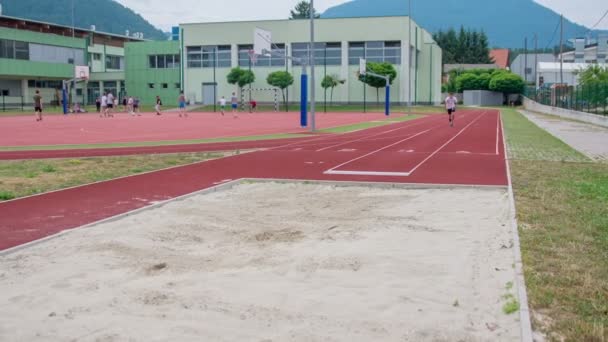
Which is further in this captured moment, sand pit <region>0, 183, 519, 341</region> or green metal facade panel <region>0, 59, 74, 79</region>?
green metal facade panel <region>0, 59, 74, 79</region>

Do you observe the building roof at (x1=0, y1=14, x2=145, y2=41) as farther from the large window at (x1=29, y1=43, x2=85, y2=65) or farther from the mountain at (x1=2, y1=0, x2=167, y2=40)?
the mountain at (x1=2, y1=0, x2=167, y2=40)

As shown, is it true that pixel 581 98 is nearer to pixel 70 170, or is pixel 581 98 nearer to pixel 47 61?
pixel 70 170

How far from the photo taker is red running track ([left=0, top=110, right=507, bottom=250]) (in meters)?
9.02

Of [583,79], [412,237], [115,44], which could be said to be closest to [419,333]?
[412,237]

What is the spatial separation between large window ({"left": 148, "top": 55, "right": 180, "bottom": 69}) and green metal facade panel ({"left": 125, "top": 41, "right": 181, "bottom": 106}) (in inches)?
17.8

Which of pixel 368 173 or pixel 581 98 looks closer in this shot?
pixel 368 173

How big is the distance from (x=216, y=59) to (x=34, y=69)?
66.5 ft

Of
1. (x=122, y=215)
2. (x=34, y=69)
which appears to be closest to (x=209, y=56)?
(x=34, y=69)

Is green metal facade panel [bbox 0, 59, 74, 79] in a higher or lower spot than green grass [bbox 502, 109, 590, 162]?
higher

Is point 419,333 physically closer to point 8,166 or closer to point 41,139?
point 8,166

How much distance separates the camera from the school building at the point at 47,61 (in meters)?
69.3

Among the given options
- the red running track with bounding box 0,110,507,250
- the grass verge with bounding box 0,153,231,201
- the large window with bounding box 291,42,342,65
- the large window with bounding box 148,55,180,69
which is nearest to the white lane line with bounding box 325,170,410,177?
the red running track with bounding box 0,110,507,250

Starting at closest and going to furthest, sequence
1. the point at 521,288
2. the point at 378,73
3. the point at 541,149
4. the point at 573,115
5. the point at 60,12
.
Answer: the point at 521,288
the point at 541,149
the point at 573,115
the point at 378,73
the point at 60,12

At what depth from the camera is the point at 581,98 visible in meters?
40.8
